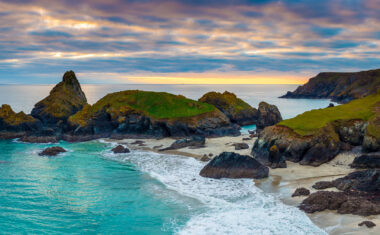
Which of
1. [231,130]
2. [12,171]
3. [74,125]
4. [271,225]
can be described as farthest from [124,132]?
[271,225]

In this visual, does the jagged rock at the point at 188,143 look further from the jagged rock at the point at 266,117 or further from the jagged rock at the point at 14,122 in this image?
the jagged rock at the point at 14,122

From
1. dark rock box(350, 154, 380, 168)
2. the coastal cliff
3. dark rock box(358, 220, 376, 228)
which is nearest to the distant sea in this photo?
dark rock box(358, 220, 376, 228)

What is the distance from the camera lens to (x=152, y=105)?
7856cm

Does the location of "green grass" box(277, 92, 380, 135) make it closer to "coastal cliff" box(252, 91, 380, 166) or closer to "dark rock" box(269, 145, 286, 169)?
"coastal cliff" box(252, 91, 380, 166)

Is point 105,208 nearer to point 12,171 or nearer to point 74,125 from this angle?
point 12,171

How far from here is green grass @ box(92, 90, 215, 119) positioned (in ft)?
248

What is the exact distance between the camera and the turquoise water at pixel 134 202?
24000 mm

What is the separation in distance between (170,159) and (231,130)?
27.6 metres

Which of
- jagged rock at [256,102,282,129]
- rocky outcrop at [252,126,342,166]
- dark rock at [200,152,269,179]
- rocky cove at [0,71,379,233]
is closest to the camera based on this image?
dark rock at [200,152,269,179]

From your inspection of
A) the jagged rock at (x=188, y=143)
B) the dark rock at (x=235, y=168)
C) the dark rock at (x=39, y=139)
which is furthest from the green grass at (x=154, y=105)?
the dark rock at (x=235, y=168)

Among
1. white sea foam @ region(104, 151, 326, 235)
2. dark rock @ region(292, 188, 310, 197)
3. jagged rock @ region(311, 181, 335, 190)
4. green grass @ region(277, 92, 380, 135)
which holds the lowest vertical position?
white sea foam @ region(104, 151, 326, 235)

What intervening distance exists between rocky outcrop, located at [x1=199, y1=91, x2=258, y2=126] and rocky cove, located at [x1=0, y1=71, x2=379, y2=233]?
0.30 m

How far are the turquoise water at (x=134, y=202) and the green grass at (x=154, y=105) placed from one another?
Answer: 29396 millimetres

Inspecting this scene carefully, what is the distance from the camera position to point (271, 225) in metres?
23.4
